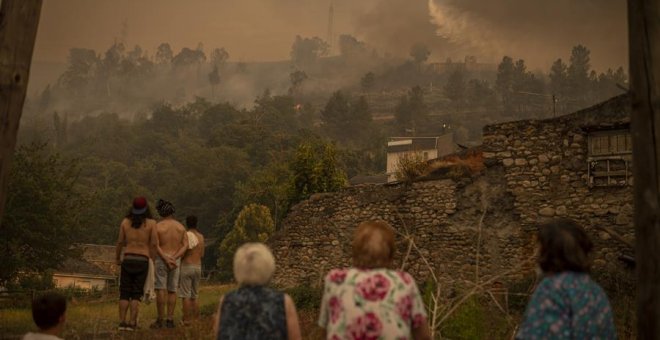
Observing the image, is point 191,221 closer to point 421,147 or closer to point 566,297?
point 566,297

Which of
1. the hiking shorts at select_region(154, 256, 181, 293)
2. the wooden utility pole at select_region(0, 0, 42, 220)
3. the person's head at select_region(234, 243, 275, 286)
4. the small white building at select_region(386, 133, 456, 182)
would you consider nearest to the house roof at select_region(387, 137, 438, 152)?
the small white building at select_region(386, 133, 456, 182)

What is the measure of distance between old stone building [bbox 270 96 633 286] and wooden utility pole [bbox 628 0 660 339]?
8129 millimetres

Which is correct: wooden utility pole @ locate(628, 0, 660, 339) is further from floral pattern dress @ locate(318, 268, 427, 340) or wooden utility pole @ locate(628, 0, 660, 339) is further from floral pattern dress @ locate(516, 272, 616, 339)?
floral pattern dress @ locate(318, 268, 427, 340)

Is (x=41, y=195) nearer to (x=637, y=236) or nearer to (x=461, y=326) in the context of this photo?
(x=461, y=326)

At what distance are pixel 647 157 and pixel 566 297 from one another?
4.80 feet

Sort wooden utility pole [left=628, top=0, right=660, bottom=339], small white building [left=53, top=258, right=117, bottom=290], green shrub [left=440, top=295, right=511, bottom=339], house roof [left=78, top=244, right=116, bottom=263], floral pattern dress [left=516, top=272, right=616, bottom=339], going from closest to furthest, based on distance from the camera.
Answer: floral pattern dress [left=516, top=272, right=616, bottom=339]
wooden utility pole [left=628, top=0, right=660, bottom=339]
green shrub [left=440, top=295, right=511, bottom=339]
small white building [left=53, top=258, right=117, bottom=290]
house roof [left=78, top=244, right=116, bottom=263]

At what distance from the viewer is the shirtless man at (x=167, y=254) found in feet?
33.2

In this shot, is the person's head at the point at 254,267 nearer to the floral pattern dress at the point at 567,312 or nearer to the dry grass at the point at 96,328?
the floral pattern dress at the point at 567,312

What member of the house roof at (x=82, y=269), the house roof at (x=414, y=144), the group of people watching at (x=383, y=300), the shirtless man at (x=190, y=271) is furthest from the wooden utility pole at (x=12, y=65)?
the house roof at (x=414, y=144)

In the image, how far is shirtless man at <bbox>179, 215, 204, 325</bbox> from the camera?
1070 cm

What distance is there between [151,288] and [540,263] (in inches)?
242

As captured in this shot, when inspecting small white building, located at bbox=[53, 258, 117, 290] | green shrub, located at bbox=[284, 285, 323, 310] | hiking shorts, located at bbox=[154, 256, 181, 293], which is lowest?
small white building, located at bbox=[53, 258, 117, 290]

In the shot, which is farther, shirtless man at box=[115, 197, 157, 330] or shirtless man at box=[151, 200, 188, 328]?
shirtless man at box=[151, 200, 188, 328]

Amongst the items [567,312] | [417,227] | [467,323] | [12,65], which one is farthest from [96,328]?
[417,227]
